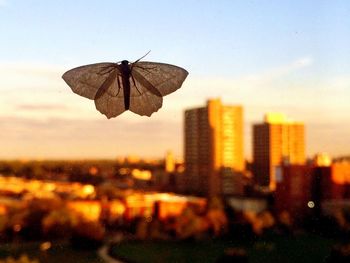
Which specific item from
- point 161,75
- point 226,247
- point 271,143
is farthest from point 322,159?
point 161,75

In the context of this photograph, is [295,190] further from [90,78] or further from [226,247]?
[90,78]

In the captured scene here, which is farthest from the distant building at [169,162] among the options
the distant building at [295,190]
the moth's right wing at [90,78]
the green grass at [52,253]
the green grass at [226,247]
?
the moth's right wing at [90,78]

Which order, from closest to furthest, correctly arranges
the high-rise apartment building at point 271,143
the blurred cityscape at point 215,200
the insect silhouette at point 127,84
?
the insect silhouette at point 127,84
the blurred cityscape at point 215,200
the high-rise apartment building at point 271,143

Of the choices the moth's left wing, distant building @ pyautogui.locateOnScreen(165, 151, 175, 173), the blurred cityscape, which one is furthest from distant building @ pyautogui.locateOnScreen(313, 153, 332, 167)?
the moth's left wing

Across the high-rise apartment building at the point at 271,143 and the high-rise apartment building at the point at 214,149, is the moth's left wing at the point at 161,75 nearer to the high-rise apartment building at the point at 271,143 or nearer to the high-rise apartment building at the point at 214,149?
the high-rise apartment building at the point at 214,149

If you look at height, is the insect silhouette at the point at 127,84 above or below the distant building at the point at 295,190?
above

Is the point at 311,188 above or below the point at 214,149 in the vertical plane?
below
